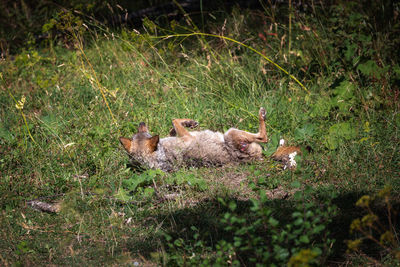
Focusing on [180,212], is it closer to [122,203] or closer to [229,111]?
[122,203]

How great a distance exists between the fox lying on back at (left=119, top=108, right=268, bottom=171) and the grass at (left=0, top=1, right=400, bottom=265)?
167mm

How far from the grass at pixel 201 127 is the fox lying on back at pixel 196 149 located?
167mm

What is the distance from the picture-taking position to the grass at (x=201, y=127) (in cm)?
381

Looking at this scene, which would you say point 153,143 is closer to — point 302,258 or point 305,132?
point 305,132

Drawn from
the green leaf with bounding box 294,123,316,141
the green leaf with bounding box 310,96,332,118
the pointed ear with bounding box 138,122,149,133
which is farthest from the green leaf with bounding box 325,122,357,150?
the pointed ear with bounding box 138,122,149,133

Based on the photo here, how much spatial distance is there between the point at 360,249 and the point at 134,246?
1953mm

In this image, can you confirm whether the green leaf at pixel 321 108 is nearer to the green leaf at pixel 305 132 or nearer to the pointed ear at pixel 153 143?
the green leaf at pixel 305 132

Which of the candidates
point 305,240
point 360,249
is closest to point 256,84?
point 360,249

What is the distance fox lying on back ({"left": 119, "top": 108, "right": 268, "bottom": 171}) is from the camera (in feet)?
17.0

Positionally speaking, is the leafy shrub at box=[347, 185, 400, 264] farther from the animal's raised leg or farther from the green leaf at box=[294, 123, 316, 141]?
the animal's raised leg

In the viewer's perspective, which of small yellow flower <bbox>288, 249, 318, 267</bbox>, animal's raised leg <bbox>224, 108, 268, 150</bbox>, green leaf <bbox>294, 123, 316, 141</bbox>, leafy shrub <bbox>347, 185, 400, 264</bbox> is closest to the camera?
small yellow flower <bbox>288, 249, 318, 267</bbox>

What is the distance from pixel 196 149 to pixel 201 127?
71 centimetres

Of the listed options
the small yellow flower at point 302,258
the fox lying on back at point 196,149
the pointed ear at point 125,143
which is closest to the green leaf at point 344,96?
the fox lying on back at point 196,149

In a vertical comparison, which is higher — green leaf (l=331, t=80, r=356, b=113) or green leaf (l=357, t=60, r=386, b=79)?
green leaf (l=357, t=60, r=386, b=79)
